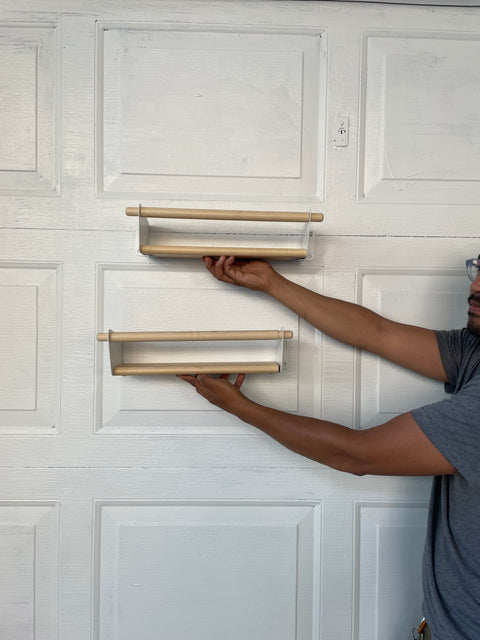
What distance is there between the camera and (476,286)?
41.2 inches

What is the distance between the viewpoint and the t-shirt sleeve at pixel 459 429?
2.84ft

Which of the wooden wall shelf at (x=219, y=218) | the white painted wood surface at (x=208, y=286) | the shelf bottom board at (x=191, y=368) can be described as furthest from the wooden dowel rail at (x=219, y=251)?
the shelf bottom board at (x=191, y=368)

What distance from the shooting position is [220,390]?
1056 millimetres

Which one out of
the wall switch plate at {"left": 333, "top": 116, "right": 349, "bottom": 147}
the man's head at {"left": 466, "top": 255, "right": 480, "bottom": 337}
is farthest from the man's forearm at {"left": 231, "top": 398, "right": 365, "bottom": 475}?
the wall switch plate at {"left": 333, "top": 116, "right": 349, "bottom": 147}

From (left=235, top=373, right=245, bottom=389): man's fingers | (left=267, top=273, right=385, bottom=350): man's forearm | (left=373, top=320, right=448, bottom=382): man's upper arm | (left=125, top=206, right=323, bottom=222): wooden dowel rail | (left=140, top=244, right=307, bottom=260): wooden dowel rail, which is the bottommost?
(left=235, top=373, right=245, bottom=389): man's fingers

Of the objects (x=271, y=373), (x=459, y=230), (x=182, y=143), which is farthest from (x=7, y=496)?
(x=459, y=230)

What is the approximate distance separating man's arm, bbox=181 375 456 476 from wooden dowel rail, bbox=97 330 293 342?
0.09 m

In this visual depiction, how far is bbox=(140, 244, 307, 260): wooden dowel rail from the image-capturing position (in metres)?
1.04

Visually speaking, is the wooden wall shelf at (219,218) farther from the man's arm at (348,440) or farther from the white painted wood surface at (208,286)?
the man's arm at (348,440)

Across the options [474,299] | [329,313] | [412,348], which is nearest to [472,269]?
[474,299]

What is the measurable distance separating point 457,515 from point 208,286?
699mm

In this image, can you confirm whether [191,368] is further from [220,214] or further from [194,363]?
[220,214]

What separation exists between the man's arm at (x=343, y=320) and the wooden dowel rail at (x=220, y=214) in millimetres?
108

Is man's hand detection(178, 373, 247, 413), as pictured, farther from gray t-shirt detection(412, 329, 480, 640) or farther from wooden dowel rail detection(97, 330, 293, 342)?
gray t-shirt detection(412, 329, 480, 640)
